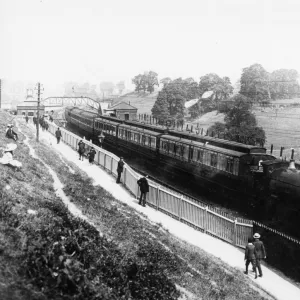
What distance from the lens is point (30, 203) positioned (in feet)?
29.9

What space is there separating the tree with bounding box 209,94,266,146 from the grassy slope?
29.3 m

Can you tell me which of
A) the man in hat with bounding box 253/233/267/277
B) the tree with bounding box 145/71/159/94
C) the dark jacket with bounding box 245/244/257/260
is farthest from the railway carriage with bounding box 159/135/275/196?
the tree with bounding box 145/71/159/94

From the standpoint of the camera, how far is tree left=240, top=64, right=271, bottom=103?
64750mm

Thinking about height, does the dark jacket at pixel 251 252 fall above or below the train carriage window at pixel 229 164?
below

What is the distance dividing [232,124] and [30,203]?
120 feet

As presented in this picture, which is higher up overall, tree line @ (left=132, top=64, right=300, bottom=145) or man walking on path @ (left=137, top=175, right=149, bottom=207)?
tree line @ (left=132, top=64, right=300, bottom=145)

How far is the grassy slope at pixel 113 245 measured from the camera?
5745 mm

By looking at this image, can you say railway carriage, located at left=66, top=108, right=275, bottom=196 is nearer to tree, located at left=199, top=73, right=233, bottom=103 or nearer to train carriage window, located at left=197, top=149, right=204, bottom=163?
train carriage window, located at left=197, top=149, right=204, bottom=163

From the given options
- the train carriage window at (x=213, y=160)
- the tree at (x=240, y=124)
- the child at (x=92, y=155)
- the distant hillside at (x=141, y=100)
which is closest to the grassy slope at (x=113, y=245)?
the train carriage window at (x=213, y=160)

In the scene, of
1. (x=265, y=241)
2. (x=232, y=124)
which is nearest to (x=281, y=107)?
(x=232, y=124)

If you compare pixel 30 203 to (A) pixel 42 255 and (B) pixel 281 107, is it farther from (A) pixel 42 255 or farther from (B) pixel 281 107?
(B) pixel 281 107

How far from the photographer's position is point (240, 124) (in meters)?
41.8

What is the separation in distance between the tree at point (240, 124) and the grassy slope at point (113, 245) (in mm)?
29341

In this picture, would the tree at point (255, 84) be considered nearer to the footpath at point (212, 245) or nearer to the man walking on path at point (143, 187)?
the footpath at point (212, 245)
